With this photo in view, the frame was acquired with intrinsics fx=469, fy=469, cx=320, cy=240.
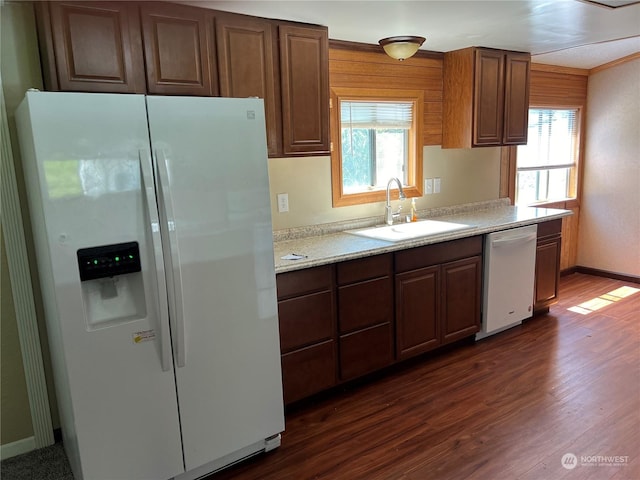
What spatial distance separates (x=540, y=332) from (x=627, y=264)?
2.01 metres

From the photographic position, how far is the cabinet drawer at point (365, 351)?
2.82 m

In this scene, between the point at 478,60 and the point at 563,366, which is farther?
the point at 478,60

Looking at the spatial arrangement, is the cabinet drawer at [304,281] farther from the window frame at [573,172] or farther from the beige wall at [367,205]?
the window frame at [573,172]

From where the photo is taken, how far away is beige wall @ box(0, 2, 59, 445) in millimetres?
2123

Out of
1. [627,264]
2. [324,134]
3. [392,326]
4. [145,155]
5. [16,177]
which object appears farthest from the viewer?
Result: [627,264]

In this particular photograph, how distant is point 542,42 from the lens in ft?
11.3

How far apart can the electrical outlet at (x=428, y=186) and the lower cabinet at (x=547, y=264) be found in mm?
902

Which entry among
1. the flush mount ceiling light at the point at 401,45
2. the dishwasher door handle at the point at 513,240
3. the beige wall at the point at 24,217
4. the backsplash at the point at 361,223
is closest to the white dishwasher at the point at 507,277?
the dishwasher door handle at the point at 513,240

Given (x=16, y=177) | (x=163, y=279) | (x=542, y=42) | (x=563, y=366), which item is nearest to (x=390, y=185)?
(x=542, y=42)

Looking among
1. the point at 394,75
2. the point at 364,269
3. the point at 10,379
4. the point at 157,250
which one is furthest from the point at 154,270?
the point at 394,75

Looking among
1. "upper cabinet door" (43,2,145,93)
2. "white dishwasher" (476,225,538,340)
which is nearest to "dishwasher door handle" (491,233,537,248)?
"white dishwasher" (476,225,538,340)

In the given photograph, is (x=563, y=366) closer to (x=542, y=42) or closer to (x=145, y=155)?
(x=542, y=42)

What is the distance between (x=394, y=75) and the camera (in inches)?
138

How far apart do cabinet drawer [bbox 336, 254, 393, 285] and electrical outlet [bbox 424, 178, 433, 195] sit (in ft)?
3.83
